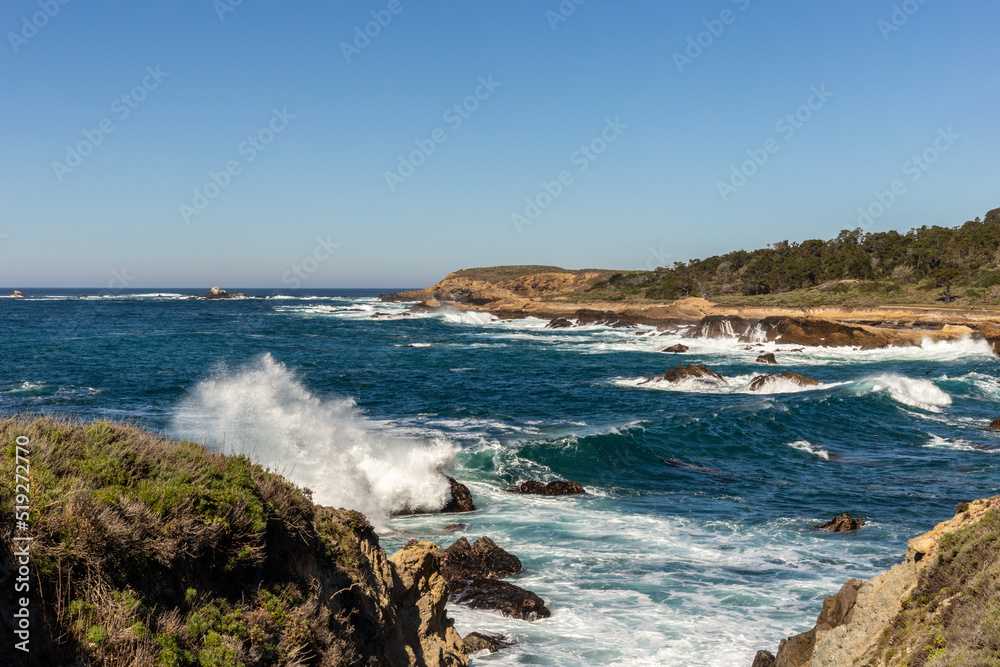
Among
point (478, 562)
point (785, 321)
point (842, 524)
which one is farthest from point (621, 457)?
point (785, 321)

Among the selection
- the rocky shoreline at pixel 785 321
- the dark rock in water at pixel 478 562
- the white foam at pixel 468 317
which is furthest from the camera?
the white foam at pixel 468 317

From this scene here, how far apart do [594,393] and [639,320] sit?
4859 centimetres

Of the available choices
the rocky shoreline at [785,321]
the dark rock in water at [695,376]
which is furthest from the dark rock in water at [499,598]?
the rocky shoreline at [785,321]

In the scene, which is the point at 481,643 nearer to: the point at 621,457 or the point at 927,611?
the point at 927,611

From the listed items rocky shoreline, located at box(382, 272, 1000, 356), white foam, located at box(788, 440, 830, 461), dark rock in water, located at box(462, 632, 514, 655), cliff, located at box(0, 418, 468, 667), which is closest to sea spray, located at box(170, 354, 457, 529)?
dark rock in water, located at box(462, 632, 514, 655)

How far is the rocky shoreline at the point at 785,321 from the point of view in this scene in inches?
2048

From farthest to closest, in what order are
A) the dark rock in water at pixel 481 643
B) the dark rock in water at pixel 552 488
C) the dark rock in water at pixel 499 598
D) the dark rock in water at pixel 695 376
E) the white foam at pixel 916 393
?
the dark rock in water at pixel 695 376 → the white foam at pixel 916 393 → the dark rock in water at pixel 552 488 → the dark rock in water at pixel 499 598 → the dark rock in water at pixel 481 643

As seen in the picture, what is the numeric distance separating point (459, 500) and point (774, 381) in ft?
76.1

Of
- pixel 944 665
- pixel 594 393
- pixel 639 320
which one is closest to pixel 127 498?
pixel 944 665

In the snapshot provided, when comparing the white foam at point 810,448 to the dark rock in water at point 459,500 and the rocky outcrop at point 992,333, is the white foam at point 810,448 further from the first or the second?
the rocky outcrop at point 992,333

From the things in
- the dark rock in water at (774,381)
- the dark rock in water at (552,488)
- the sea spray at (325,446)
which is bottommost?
the dark rock in water at (552,488)

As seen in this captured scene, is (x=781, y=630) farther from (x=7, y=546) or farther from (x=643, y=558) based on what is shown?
(x=7, y=546)

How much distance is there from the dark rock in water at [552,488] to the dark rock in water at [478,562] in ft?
17.4

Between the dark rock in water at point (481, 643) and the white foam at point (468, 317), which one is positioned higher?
the white foam at point (468, 317)
